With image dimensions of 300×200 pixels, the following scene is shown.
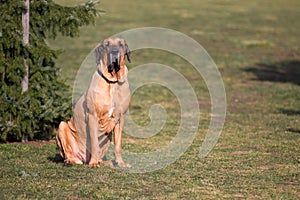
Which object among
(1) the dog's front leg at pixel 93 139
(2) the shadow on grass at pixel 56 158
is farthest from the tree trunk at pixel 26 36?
(1) the dog's front leg at pixel 93 139

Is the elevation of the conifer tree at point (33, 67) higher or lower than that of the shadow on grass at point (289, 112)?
higher

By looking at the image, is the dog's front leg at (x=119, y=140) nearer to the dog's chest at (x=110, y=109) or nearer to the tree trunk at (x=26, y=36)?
the dog's chest at (x=110, y=109)

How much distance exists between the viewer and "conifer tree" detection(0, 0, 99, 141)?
11.1 meters

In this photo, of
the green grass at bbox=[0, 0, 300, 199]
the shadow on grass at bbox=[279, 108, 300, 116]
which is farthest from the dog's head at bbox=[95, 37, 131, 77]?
the shadow on grass at bbox=[279, 108, 300, 116]

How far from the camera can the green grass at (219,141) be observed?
8.46 meters

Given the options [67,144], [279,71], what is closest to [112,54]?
[67,144]

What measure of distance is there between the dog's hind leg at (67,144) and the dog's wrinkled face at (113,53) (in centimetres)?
111

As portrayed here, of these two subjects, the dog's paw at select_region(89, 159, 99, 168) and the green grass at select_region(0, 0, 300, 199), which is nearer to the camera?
the green grass at select_region(0, 0, 300, 199)

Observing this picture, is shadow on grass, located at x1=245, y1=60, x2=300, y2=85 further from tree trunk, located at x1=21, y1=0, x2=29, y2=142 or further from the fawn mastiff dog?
the fawn mastiff dog

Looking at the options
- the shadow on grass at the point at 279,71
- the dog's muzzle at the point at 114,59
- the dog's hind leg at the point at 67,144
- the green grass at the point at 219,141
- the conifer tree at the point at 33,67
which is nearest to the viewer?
the green grass at the point at 219,141

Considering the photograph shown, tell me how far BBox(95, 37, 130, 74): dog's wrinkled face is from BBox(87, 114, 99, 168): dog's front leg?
69 cm

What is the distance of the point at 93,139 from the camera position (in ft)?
30.7

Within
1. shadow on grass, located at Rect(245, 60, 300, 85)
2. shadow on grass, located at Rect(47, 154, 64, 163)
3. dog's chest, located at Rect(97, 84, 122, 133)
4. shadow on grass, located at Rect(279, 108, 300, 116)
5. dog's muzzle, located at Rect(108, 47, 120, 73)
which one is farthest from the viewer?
shadow on grass, located at Rect(245, 60, 300, 85)

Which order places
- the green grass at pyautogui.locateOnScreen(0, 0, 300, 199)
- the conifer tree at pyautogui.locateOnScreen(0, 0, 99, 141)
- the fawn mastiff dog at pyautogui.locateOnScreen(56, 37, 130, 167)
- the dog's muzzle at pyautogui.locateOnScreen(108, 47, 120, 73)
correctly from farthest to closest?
the conifer tree at pyautogui.locateOnScreen(0, 0, 99, 141)
the fawn mastiff dog at pyautogui.locateOnScreen(56, 37, 130, 167)
the dog's muzzle at pyautogui.locateOnScreen(108, 47, 120, 73)
the green grass at pyautogui.locateOnScreen(0, 0, 300, 199)
